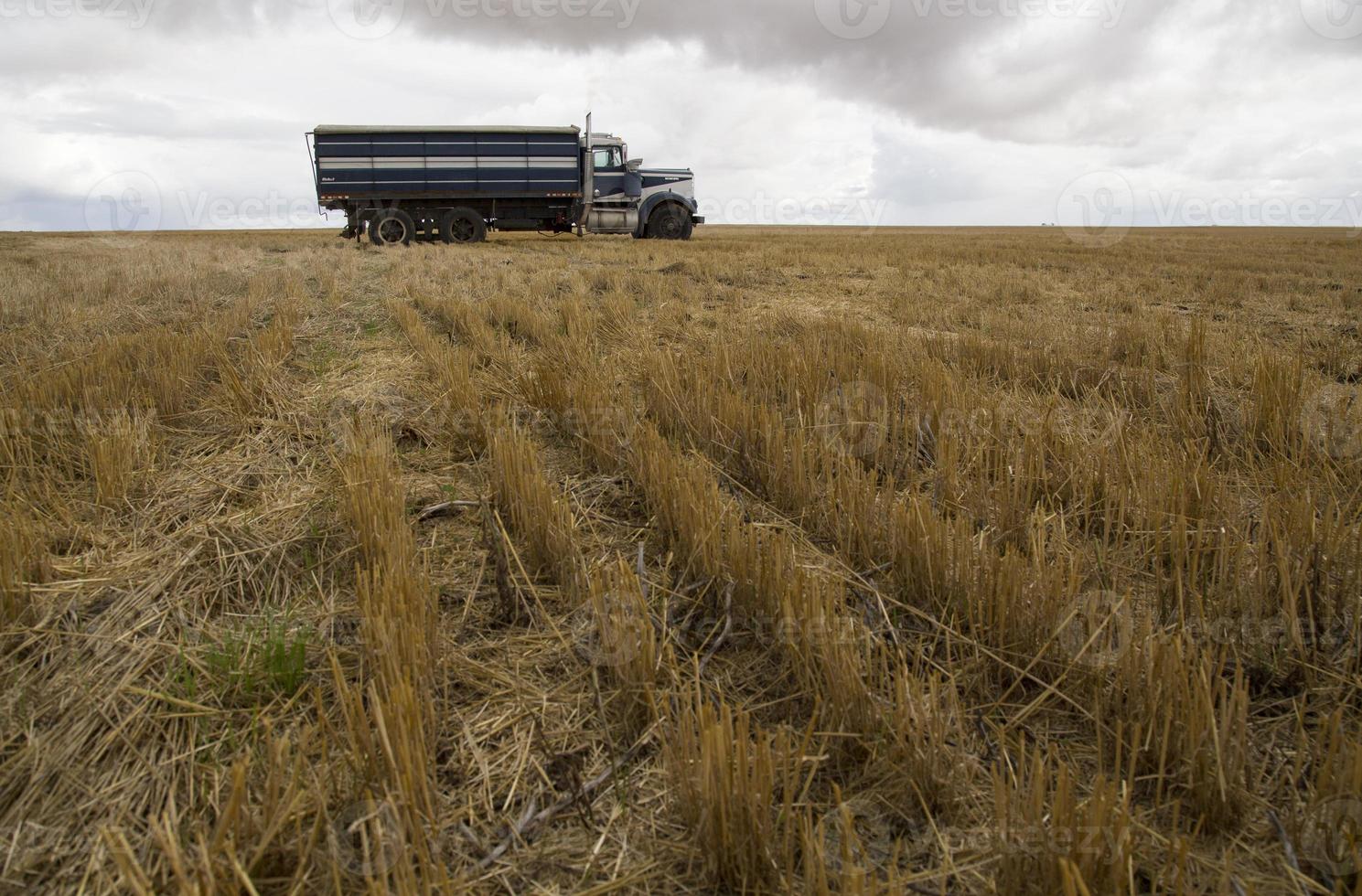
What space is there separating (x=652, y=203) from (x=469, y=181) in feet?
19.9

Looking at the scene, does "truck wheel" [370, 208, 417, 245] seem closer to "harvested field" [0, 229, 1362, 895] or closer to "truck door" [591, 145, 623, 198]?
"truck door" [591, 145, 623, 198]

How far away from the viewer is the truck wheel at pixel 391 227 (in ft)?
69.6

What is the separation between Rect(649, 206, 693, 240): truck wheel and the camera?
2506cm

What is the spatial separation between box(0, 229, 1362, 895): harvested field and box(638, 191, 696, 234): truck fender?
2157 cm

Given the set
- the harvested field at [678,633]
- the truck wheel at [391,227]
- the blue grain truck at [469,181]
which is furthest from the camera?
the truck wheel at [391,227]

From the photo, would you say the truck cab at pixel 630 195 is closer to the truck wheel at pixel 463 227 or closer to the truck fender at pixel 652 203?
the truck fender at pixel 652 203

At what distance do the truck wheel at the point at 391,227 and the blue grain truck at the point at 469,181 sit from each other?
0.03 meters

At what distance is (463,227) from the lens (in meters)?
22.2

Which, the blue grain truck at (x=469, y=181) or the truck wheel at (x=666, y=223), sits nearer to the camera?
the blue grain truck at (x=469, y=181)

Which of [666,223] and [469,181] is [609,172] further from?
[469,181]

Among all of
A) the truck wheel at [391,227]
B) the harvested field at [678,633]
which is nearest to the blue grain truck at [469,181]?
the truck wheel at [391,227]

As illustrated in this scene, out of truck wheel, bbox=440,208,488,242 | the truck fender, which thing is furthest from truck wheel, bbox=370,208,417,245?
the truck fender

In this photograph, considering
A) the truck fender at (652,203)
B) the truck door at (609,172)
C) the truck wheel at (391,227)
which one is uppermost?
the truck door at (609,172)

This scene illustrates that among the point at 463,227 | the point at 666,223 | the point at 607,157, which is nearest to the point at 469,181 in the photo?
the point at 463,227
